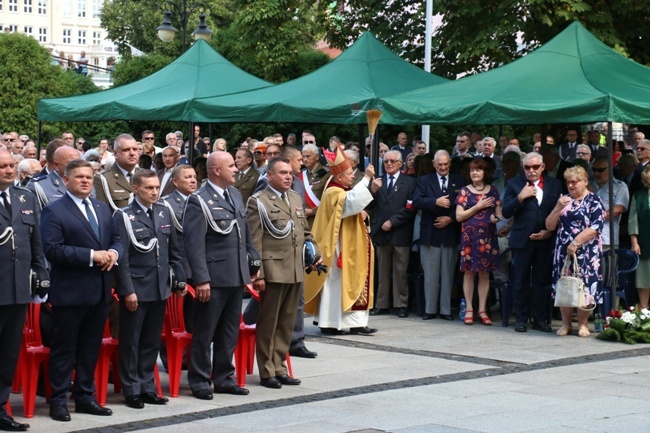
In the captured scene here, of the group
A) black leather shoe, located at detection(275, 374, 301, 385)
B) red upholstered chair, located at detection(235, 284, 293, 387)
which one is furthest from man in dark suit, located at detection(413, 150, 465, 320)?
black leather shoe, located at detection(275, 374, 301, 385)

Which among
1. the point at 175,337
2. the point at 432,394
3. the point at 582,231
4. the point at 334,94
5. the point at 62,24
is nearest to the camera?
the point at 175,337

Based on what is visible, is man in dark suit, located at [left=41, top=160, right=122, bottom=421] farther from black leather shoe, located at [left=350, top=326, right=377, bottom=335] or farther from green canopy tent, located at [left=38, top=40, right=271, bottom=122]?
green canopy tent, located at [left=38, top=40, right=271, bottom=122]

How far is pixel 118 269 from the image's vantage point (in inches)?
371

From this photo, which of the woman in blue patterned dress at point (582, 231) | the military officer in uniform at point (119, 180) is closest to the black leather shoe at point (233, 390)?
the military officer in uniform at point (119, 180)

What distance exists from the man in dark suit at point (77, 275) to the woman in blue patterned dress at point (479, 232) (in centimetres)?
631

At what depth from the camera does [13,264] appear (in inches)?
349

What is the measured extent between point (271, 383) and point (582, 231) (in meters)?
4.53

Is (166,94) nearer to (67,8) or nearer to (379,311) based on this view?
(379,311)

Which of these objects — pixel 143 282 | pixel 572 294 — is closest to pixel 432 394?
pixel 143 282

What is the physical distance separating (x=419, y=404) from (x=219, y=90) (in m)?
10.1

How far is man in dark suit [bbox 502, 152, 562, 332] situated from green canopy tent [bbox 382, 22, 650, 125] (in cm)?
60

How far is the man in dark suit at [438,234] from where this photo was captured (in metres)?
15.3

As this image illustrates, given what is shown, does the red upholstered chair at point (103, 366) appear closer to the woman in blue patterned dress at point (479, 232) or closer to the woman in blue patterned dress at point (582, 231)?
the woman in blue patterned dress at point (582, 231)

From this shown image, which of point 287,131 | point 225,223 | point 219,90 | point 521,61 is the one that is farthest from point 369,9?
point 225,223
